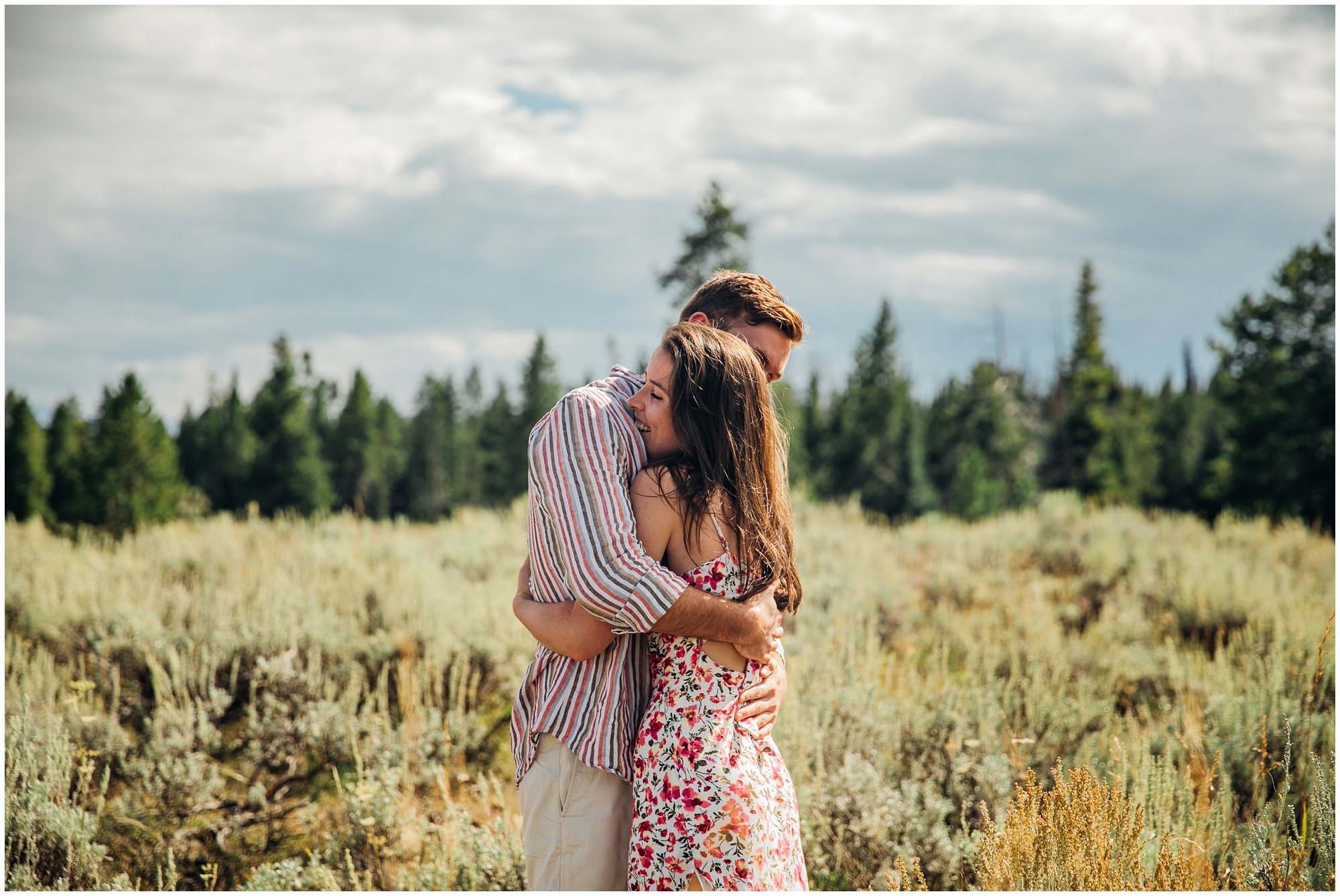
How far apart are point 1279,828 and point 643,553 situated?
310cm

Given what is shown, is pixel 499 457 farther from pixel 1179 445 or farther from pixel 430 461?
pixel 1179 445

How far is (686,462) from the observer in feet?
7.09

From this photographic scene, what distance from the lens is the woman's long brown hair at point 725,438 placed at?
2129mm

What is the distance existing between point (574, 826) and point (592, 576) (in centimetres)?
69

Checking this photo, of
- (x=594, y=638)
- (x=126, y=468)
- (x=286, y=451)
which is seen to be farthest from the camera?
(x=286, y=451)

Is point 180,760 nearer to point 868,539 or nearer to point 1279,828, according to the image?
point 1279,828

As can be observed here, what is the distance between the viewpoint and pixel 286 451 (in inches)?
1432

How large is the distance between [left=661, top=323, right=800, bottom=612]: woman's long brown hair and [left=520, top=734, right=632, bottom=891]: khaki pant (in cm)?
65

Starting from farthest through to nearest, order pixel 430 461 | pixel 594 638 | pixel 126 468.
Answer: pixel 430 461 < pixel 126 468 < pixel 594 638

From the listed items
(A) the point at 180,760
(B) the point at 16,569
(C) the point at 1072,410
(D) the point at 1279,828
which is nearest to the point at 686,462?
(D) the point at 1279,828

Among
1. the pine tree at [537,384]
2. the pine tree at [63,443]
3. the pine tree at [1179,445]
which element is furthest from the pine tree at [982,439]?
the pine tree at [63,443]

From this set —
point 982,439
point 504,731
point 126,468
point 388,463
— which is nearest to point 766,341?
point 504,731

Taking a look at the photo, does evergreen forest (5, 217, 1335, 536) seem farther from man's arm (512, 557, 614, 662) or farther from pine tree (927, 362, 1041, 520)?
man's arm (512, 557, 614, 662)

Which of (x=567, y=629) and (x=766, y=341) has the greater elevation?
(x=766, y=341)
